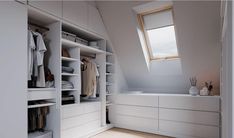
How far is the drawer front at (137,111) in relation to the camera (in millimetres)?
3199

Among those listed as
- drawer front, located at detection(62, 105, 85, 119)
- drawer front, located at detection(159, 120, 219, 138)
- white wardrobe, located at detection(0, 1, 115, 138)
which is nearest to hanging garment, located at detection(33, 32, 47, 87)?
white wardrobe, located at detection(0, 1, 115, 138)

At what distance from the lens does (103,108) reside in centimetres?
339

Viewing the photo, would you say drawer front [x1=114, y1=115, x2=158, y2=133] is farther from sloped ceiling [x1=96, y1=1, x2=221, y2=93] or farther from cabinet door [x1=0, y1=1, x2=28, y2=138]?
cabinet door [x1=0, y1=1, x2=28, y2=138]

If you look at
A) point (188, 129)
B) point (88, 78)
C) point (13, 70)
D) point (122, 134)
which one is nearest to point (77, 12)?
point (88, 78)

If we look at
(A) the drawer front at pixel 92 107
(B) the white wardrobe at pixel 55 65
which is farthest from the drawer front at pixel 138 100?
(A) the drawer front at pixel 92 107

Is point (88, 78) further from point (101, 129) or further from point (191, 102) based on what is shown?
point (191, 102)

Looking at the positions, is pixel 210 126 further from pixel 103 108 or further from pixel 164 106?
pixel 103 108

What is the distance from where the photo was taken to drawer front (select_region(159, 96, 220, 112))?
8.77ft

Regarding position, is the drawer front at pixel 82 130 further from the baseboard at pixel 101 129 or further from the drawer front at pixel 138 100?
the drawer front at pixel 138 100

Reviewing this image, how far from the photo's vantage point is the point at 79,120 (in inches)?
109

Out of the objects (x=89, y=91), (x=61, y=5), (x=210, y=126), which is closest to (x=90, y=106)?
(x=89, y=91)

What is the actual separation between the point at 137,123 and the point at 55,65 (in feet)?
6.58

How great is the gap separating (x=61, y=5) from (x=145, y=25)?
1.70 meters

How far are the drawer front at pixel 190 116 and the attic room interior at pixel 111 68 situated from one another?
0.02 metres
